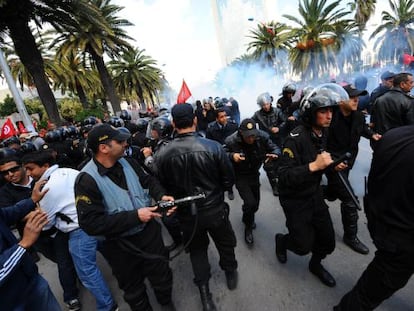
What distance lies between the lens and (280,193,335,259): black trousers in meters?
2.21

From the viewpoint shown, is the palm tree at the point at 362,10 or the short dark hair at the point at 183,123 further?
the palm tree at the point at 362,10

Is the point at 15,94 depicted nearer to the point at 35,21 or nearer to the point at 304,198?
the point at 35,21

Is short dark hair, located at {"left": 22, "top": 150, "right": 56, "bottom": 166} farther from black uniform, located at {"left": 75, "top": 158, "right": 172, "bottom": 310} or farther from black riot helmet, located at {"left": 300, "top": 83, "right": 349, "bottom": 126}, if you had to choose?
black riot helmet, located at {"left": 300, "top": 83, "right": 349, "bottom": 126}

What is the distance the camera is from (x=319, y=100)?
203cm

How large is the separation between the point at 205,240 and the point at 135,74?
81.3ft

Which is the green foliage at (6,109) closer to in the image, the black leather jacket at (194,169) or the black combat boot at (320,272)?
the black leather jacket at (194,169)

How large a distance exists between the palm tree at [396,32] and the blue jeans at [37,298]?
3346 cm

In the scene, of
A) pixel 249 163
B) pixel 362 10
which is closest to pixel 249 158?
pixel 249 163

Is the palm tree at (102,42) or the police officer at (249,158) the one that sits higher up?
the palm tree at (102,42)

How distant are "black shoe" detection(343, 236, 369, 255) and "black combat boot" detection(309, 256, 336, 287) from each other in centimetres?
61

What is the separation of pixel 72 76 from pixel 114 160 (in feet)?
74.7

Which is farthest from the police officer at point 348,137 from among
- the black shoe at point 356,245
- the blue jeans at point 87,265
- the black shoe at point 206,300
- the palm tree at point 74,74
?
the palm tree at point 74,74

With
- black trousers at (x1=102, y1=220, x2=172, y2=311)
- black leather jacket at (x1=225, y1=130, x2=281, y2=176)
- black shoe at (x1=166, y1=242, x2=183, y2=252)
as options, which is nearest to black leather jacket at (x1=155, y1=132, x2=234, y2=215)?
black trousers at (x1=102, y1=220, x2=172, y2=311)

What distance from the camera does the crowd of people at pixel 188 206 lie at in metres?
1.53
